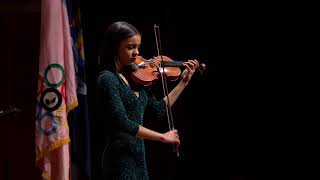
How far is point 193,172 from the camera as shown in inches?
140

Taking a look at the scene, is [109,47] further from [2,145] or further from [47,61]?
[2,145]

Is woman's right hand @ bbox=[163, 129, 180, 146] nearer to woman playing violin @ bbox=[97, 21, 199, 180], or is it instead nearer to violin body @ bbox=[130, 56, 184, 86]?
woman playing violin @ bbox=[97, 21, 199, 180]

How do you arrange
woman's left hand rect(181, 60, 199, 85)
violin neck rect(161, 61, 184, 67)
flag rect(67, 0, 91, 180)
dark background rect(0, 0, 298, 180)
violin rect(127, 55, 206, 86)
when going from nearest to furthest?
violin rect(127, 55, 206, 86) → violin neck rect(161, 61, 184, 67) → woman's left hand rect(181, 60, 199, 85) → flag rect(67, 0, 91, 180) → dark background rect(0, 0, 298, 180)

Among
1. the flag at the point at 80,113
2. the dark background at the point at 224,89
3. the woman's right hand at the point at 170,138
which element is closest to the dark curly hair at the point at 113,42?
the woman's right hand at the point at 170,138

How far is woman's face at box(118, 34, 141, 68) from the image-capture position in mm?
2297

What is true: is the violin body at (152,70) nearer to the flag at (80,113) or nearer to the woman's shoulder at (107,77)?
the woman's shoulder at (107,77)

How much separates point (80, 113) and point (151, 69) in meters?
0.72

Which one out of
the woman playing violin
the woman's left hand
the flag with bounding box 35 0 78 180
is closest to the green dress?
the woman playing violin

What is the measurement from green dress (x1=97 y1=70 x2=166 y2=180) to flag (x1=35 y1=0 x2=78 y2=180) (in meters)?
0.54

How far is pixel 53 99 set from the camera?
2.76m

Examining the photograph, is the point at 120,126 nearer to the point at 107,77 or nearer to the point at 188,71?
the point at 107,77

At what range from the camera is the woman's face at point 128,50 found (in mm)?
2297

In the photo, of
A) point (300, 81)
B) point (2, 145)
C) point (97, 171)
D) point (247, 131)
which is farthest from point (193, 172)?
point (2, 145)

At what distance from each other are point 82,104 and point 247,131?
1.27 meters
